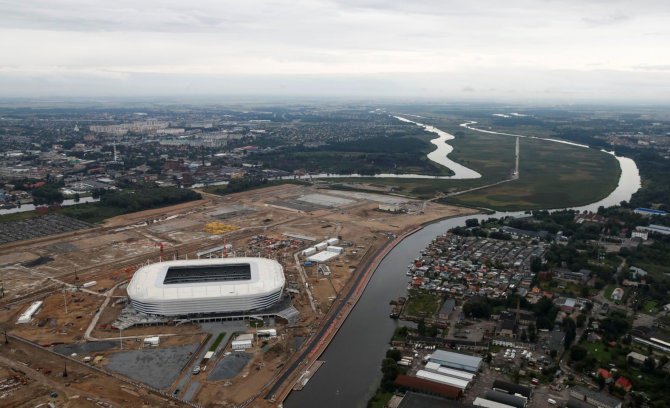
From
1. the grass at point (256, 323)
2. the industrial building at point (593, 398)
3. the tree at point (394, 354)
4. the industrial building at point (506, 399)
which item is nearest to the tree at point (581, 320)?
the industrial building at point (593, 398)

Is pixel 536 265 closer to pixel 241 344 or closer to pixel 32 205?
pixel 241 344

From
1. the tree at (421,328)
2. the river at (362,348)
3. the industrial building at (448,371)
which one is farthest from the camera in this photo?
the tree at (421,328)

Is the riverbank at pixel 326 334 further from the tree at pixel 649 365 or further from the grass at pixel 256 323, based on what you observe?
the tree at pixel 649 365

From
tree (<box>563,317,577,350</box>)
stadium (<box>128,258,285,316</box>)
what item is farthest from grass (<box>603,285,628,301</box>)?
stadium (<box>128,258,285,316</box>)

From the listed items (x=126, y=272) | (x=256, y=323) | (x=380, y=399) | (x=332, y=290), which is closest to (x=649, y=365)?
(x=380, y=399)

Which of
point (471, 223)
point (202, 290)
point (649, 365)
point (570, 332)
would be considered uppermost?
point (202, 290)
